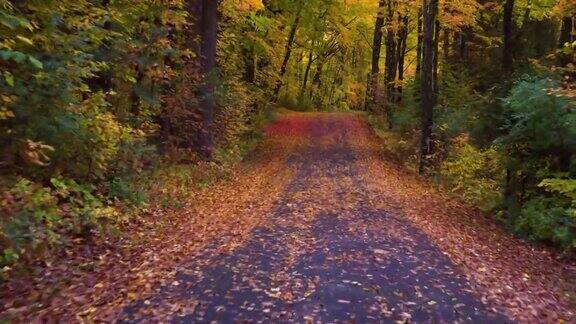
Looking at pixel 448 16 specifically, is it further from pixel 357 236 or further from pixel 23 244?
pixel 23 244

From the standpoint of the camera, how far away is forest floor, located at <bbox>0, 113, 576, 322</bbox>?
19.7 feet

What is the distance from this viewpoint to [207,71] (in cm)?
1706

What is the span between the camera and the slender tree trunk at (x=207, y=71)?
1684 cm

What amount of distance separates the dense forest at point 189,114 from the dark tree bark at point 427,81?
5cm

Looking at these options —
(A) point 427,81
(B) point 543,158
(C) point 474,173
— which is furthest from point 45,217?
(A) point 427,81

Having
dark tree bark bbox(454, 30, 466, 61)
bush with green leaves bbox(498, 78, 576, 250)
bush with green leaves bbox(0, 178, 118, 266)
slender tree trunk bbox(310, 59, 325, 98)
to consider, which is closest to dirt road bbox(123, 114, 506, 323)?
bush with green leaves bbox(0, 178, 118, 266)

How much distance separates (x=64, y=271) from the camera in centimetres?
680

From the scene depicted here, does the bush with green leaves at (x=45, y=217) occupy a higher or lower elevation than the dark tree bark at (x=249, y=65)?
lower

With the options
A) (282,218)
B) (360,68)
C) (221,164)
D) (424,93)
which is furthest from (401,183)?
(360,68)

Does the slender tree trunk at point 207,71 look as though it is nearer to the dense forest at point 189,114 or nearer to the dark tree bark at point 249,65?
the dense forest at point 189,114

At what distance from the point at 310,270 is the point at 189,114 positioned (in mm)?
9757

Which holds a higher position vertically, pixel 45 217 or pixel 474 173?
pixel 45 217

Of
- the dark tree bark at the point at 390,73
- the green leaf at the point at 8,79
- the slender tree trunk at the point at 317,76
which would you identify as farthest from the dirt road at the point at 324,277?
the slender tree trunk at the point at 317,76

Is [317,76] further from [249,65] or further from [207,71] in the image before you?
[207,71]
